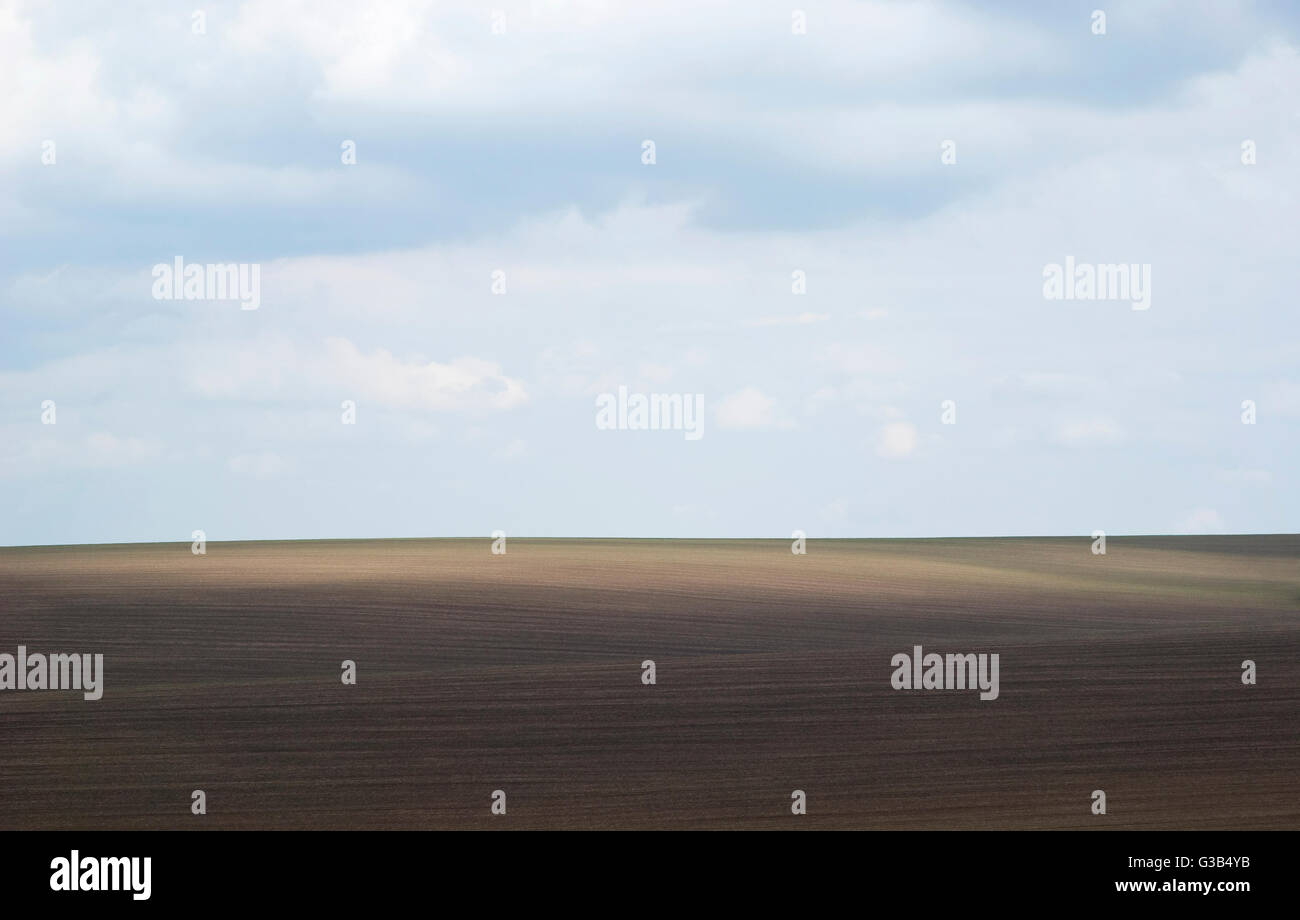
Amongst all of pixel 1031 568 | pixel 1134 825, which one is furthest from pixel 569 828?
pixel 1031 568

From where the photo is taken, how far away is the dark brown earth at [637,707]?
14.3 m

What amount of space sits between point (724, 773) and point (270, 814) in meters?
4.72

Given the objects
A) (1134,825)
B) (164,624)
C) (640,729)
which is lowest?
(1134,825)

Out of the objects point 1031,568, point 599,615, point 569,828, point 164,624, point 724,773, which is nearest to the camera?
point 569,828

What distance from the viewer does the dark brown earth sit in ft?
47.0

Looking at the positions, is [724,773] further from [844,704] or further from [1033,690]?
[1033,690]

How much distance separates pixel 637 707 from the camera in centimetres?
1883

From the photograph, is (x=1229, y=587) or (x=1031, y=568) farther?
(x=1031, y=568)

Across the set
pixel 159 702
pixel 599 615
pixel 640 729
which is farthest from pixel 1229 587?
pixel 159 702

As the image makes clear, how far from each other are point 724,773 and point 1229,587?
2518cm

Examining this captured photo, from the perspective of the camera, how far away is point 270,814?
14.0 meters

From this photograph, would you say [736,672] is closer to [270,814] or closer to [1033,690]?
[1033,690]

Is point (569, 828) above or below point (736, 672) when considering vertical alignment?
below

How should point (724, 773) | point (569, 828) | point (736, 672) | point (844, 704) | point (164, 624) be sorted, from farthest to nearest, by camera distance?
point (164, 624) → point (736, 672) → point (844, 704) → point (724, 773) → point (569, 828)
